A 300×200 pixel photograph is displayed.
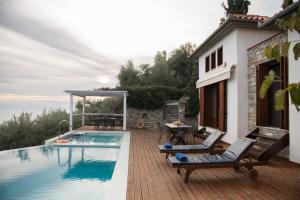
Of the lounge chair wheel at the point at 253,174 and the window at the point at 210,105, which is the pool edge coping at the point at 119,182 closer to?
the lounge chair wheel at the point at 253,174

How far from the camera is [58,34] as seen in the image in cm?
1302

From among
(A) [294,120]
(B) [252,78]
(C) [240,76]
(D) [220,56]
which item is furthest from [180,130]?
(A) [294,120]

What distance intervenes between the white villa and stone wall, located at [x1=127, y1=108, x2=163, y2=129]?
7388 mm

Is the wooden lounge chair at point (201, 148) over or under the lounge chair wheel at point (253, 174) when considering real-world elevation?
over

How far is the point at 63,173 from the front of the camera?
7.94m

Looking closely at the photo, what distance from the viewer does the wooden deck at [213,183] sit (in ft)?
15.8

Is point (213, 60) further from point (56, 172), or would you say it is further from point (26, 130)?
point (26, 130)

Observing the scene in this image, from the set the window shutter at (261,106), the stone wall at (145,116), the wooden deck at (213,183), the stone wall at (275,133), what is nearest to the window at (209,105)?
the window shutter at (261,106)

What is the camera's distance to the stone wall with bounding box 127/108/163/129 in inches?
807

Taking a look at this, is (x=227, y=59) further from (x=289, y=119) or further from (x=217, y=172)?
(x=217, y=172)

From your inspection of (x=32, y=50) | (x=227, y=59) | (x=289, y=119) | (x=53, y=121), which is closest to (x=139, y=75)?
(x=53, y=121)

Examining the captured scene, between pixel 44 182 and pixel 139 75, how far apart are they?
26.2 m

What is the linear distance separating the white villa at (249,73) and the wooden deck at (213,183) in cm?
166

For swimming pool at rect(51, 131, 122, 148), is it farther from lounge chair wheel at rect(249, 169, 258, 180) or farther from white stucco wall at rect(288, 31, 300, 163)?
lounge chair wheel at rect(249, 169, 258, 180)
